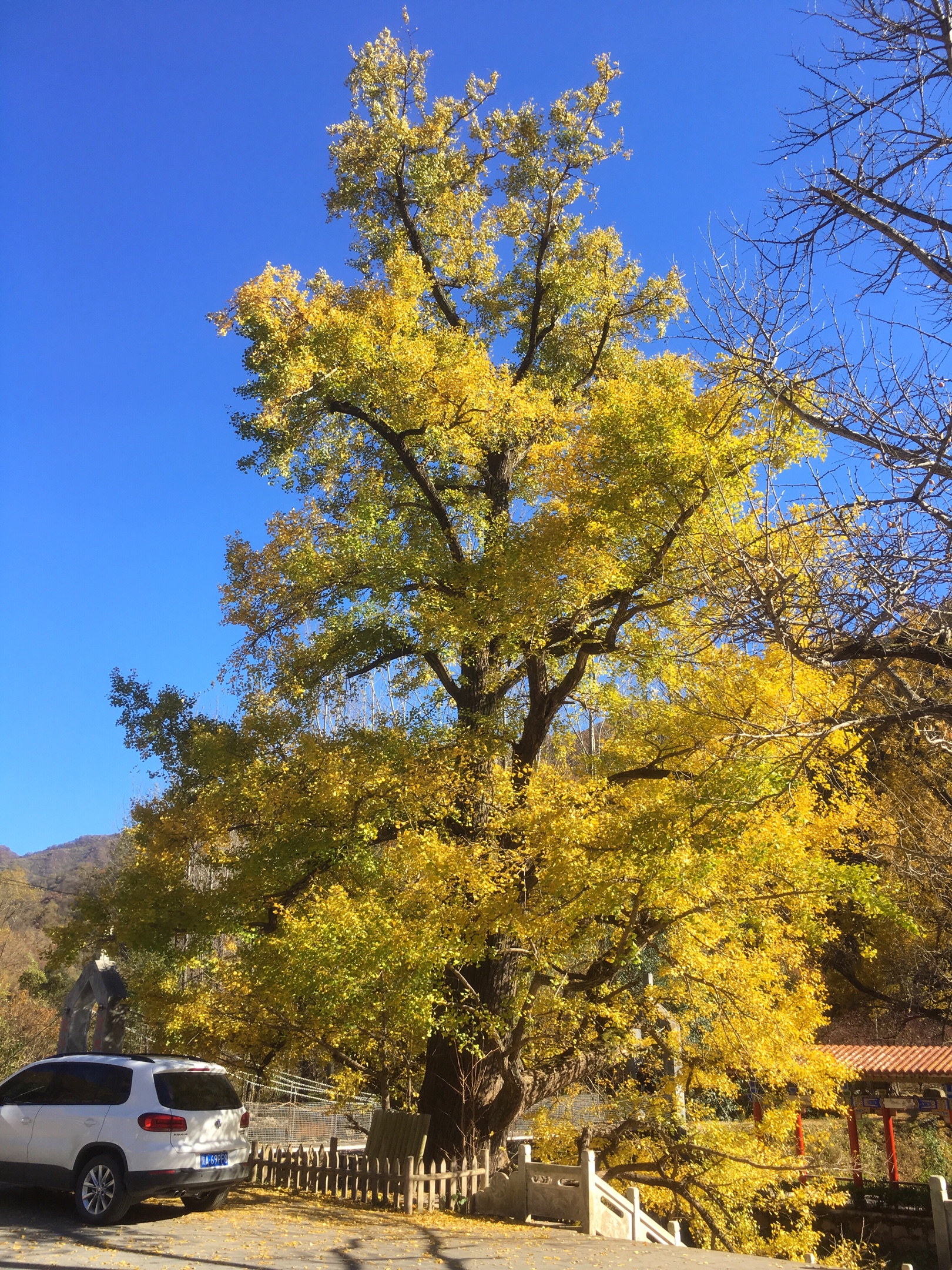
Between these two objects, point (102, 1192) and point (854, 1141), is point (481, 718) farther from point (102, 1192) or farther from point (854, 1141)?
point (854, 1141)

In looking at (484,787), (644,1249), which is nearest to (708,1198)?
(644,1249)

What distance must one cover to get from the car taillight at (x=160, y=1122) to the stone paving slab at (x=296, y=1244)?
0.80 m

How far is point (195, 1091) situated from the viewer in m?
8.49

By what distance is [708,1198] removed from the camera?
1253 cm

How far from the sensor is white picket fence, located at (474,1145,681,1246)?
375 inches

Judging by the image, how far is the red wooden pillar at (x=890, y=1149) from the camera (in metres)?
18.6

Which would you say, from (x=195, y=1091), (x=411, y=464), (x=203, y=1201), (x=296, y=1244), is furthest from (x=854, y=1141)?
(x=411, y=464)

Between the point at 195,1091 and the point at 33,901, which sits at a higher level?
the point at 33,901

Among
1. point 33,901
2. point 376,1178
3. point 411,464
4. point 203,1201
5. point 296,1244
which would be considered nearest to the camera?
point 296,1244

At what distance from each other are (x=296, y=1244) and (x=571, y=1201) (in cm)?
347

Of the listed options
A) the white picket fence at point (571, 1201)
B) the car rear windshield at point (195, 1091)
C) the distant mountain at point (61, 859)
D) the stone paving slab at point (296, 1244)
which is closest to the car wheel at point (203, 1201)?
the stone paving slab at point (296, 1244)

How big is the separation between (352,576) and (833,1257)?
14844 millimetres

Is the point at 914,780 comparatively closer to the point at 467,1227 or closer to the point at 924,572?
the point at 467,1227

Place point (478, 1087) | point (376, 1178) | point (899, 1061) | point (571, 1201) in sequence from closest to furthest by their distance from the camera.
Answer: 1. point (571, 1201)
2. point (376, 1178)
3. point (478, 1087)
4. point (899, 1061)
